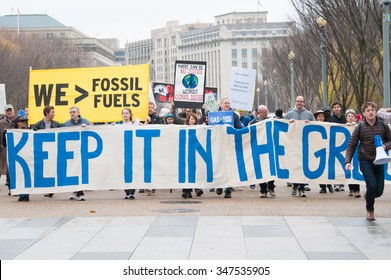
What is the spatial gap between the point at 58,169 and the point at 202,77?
6.04 m

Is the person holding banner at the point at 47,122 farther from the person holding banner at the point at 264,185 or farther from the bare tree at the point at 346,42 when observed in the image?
the bare tree at the point at 346,42

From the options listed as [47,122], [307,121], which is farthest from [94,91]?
[307,121]

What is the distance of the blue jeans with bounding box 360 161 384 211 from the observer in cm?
1188

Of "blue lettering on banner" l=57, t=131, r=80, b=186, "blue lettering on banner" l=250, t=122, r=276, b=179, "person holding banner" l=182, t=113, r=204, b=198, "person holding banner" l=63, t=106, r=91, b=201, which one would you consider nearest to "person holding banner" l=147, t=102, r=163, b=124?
"person holding banner" l=182, t=113, r=204, b=198

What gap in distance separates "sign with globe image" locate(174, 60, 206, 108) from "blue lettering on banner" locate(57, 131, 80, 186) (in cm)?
525

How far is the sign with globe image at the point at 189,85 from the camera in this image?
20.5 m

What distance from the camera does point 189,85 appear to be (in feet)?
67.9

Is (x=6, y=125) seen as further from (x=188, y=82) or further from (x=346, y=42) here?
(x=346, y=42)

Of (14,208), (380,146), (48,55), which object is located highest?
(48,55)

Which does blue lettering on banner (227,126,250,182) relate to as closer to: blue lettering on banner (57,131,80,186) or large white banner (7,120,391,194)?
large white banner (7,120,391,194)

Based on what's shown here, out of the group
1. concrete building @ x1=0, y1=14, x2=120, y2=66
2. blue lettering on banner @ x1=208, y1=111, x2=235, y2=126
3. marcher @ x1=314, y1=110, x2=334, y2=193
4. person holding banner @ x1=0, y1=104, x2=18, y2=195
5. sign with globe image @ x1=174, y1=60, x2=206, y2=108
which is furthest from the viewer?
concrete building @ x1=0, y1=14, x2=120, y2=66

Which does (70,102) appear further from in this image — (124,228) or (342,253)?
(342,253)

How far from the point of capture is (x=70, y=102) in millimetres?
17203

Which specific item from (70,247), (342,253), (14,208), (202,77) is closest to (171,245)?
(70,247)
